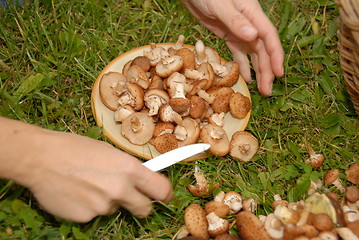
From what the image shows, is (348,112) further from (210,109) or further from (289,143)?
(210,109)

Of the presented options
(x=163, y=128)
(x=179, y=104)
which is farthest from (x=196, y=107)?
(x=163, y=128)

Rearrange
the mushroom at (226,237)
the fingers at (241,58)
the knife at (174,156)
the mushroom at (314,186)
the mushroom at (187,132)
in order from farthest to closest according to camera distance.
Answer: the fingers at (241,58) → the mushroom at (187,132) → the mushroom at (314,186) → the knife at (174,156) → the mushroom at (226,237)

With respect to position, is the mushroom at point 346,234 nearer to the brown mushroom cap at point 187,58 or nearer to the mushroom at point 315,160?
the mushroom at point 315,160

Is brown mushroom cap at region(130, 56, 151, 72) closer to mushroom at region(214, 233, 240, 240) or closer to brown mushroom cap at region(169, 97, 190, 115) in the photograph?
brown mushroom cap at region(169, 97, 190, 115)

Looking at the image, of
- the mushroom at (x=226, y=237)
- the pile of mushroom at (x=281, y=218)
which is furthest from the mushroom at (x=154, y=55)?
the mushroom at (x=226, y=237)

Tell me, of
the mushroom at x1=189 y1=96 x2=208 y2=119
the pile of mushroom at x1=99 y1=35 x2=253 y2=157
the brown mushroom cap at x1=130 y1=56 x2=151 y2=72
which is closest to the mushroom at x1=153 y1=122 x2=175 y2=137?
the pile of mushroom at x1=99 y1=35 x2=253 y2=157

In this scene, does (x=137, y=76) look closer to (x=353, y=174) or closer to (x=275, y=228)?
(x=275, y=228)

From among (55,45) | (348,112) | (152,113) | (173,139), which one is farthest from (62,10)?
(348,112)
